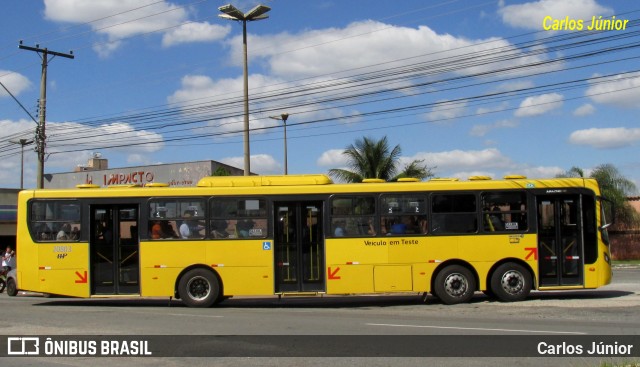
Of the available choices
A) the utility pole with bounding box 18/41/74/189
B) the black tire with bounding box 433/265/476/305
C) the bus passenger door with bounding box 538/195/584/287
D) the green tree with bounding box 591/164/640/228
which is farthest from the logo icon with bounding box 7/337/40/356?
the green tree with bounding box 591/164/640/228

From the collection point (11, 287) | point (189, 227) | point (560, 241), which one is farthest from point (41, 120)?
point (560, 241)

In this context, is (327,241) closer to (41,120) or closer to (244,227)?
(244,227)

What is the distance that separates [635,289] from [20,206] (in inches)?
655

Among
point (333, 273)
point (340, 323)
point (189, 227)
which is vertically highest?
point (189, 227)

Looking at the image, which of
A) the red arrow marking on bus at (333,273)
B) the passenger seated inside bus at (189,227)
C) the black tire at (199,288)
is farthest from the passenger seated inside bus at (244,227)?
the red arrow marking on bus at (333,273)

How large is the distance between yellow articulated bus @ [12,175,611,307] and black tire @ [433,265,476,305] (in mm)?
24

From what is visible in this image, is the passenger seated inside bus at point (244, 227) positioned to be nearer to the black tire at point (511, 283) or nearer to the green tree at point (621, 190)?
the black tire at point (511, 283)

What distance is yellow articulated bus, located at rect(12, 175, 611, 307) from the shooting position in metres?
16.1

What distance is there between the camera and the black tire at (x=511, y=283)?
1600cm

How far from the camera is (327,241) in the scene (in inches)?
635

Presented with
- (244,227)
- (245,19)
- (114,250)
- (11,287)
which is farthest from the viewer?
(245,19)

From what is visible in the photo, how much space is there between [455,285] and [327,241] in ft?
10.5

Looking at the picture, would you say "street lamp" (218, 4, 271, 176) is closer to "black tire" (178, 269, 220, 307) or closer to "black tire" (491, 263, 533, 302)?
"black tire" (178, 269, 220, 307)

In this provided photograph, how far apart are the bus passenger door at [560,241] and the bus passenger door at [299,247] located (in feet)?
17.4
